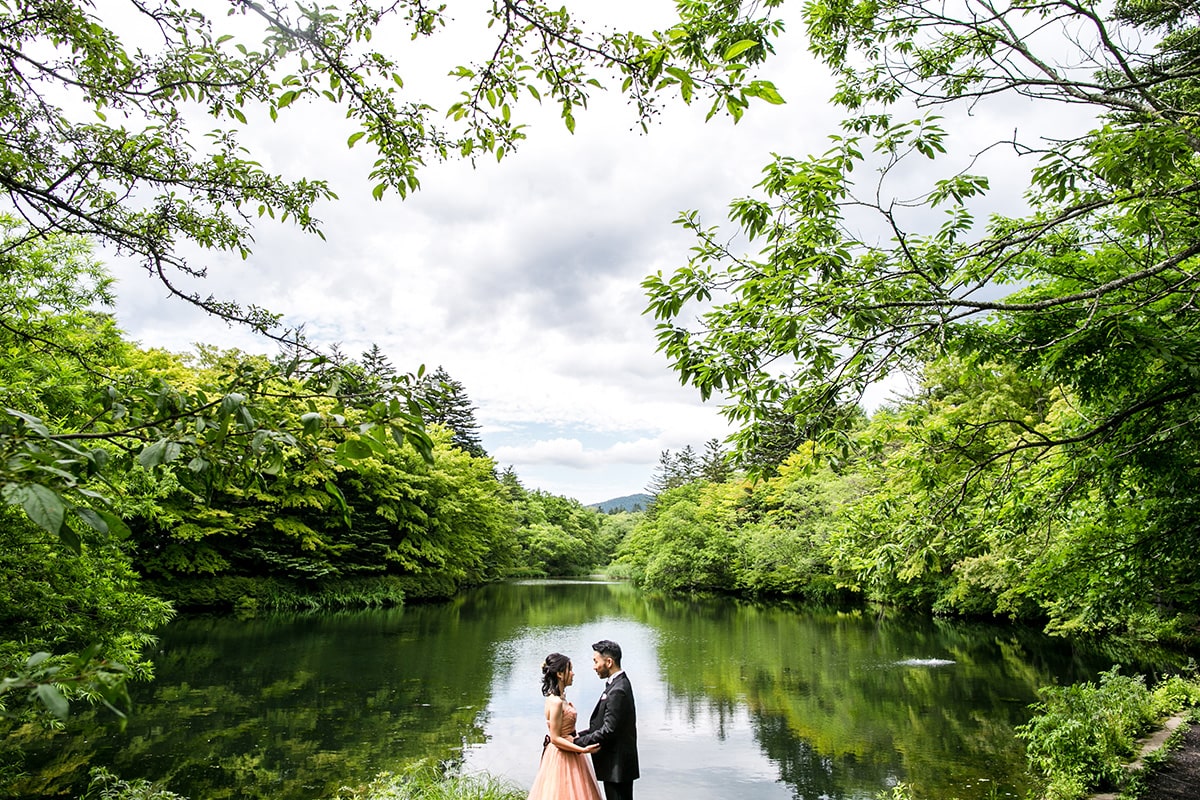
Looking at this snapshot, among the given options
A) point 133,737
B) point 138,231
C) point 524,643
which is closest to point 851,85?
point 138,231

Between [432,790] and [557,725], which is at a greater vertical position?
[557,725]

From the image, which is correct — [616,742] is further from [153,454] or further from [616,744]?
[153,454]

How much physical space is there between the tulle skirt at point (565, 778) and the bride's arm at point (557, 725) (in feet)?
0.26

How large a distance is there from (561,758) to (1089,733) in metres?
5.55

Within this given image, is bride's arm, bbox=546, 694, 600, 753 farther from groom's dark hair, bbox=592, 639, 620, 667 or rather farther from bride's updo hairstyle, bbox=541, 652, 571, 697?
groom's dark hair, bbox=592, 639, 620, 667

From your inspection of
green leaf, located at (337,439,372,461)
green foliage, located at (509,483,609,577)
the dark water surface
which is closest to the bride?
green leaf, located at (337,439,372,461)

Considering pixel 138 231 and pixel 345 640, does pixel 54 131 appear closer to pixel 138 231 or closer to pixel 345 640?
pixel 138 231

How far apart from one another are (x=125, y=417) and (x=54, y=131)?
1859 millimetres

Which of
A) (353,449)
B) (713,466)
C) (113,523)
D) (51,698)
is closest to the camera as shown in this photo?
(51,698)

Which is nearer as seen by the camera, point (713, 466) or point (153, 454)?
point (153, 454)

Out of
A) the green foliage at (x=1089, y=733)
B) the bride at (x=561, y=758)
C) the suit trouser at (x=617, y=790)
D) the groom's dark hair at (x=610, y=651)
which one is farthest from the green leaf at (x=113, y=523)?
the green foliage at (x=1089, y=733)

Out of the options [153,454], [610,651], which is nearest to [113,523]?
[153,454]

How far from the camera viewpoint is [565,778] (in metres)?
3.84

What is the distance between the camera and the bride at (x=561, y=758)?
382 cm
